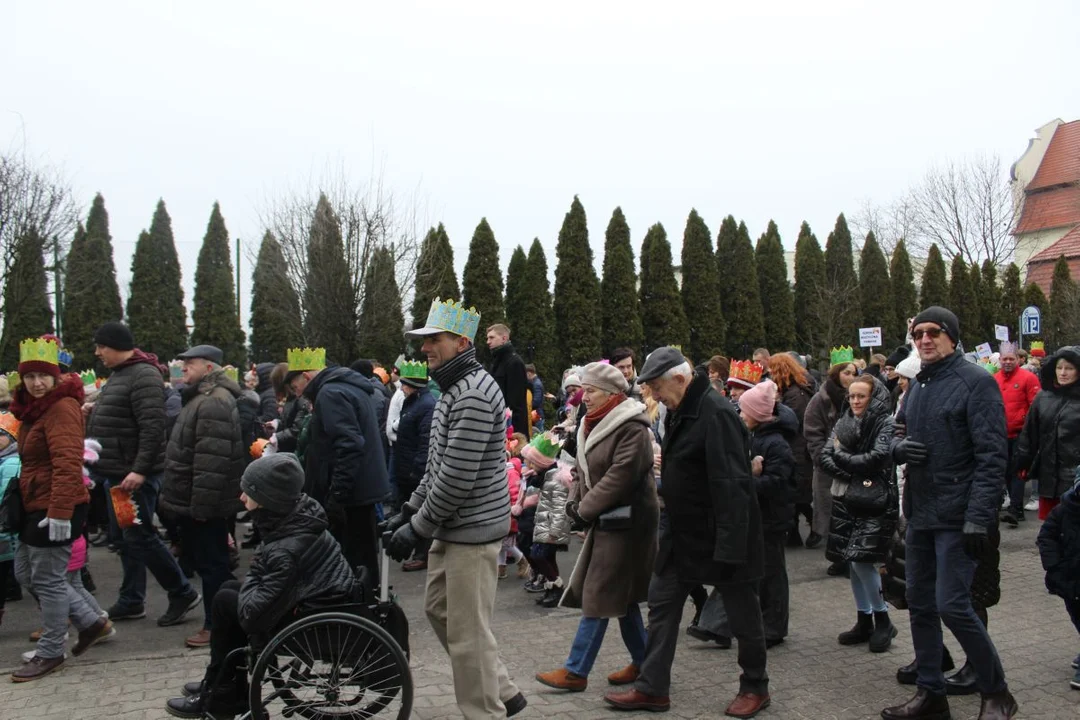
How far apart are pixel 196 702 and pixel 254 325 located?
26163 mm

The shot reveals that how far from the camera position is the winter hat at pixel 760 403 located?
6.50m

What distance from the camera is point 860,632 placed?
628cm

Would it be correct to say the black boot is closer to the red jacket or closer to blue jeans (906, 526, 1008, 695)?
blue jeans (906, 526, 1008, 695)

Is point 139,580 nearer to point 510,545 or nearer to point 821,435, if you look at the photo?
point 510,545

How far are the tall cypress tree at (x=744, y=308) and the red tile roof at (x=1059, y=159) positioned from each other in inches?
1212

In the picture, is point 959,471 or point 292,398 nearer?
point 959,471

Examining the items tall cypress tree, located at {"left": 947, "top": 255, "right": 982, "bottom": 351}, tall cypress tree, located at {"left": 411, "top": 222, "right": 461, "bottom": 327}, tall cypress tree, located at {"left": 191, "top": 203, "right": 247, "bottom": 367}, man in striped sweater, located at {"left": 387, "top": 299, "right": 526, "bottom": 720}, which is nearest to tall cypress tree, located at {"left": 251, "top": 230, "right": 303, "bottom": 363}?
tall cypress tree, located at {"left": 191, "top": 203, "right": 247, "bottom": 367}

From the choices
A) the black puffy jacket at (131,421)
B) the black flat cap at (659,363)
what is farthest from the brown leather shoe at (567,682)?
the black puffy jacket at (131,421)

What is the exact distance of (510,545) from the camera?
8781 millimetres

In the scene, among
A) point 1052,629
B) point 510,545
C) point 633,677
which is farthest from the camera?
point 510,545

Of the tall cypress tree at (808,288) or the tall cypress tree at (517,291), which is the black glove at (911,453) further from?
the tall cypress tree at (808,288)

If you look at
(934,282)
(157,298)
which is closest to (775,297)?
(934,282)

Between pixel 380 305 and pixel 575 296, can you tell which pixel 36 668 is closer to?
pixel 380 305

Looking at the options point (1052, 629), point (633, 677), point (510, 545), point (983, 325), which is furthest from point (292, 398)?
point (983, 325)
